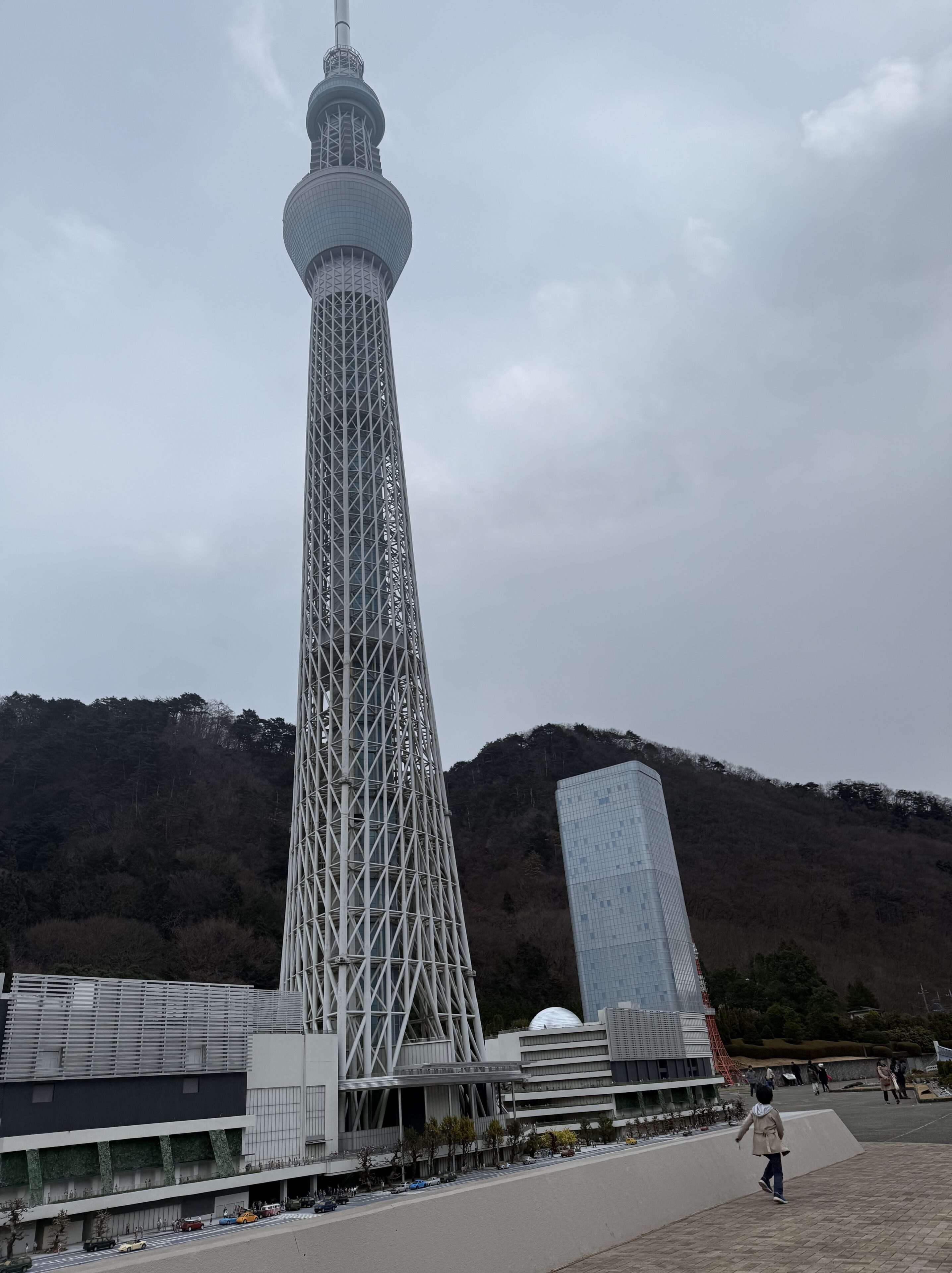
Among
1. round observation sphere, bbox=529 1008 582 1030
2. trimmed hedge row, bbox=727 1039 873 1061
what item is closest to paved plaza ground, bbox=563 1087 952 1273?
round observation sphere, bbox=529 1008 582 1030

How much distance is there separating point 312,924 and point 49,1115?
50.9ft

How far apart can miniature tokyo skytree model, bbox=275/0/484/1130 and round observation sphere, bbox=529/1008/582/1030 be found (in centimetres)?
1132

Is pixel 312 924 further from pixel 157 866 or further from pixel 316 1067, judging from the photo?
pixel 157 866

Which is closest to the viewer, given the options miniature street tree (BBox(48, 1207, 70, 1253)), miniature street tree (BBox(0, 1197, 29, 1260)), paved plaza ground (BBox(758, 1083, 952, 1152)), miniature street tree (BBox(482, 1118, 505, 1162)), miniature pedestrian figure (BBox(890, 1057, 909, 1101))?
paved plaza ground (BBox(758, 1083, 952, 1152))

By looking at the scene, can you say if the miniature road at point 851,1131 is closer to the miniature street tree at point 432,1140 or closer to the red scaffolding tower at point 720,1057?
the miniature street tree at point 432,1140

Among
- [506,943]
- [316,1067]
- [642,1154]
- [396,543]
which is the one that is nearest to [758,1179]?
[642,1154]

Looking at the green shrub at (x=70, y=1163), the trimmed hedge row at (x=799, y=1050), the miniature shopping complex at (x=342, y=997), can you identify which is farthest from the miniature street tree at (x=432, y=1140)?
the trimmed hedge row at (x=799, y=1050)

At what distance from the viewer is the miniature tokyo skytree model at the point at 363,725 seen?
37094 millimetres

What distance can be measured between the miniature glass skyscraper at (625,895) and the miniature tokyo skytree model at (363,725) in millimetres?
38183

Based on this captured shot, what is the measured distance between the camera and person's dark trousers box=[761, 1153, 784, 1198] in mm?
9430

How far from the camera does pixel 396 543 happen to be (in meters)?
50.0

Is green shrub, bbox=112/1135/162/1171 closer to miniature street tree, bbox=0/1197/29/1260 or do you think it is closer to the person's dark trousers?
miniature street tree, bbox=0/1197/29/1260

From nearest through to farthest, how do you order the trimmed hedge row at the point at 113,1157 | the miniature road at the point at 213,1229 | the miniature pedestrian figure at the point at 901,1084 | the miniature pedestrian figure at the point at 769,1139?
1. the miniature pedestrian figure at the point at 769,1139
2. the miniature road at the point at 213,1229
3. the trimmed hedge row at the point at 113,1157
4. the miniature pedestrian figure at the point at 901,1084

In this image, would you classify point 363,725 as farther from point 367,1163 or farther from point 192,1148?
point 367,1163
